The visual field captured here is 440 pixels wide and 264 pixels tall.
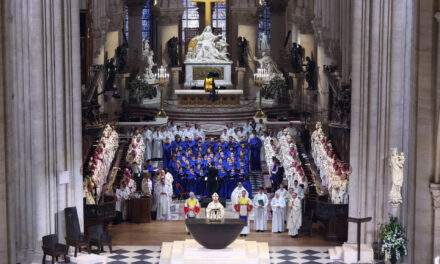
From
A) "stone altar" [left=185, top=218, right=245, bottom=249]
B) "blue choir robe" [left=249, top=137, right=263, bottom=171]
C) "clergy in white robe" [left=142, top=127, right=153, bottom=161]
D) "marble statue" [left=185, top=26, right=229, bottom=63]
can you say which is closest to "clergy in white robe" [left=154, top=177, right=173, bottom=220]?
"stone altar" [left=185, top=218, right=245, bottom=249]

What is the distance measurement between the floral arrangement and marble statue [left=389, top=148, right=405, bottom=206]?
2.30 ft

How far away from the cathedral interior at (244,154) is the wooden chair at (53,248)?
0.20 feet

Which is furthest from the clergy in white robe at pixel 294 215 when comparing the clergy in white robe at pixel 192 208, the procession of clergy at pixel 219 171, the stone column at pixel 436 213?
the stone column at pixel 436 213

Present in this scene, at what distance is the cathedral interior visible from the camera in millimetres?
18281

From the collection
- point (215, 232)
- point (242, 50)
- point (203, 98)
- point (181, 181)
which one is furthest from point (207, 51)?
point (215, 232)

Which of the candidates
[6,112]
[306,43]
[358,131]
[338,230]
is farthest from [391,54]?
[306,43]

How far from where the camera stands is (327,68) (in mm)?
36969

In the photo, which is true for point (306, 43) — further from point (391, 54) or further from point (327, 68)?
point (391, 54)

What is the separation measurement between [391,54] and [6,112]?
10.8m

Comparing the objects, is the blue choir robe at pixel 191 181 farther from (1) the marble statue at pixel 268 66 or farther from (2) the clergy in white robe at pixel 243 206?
(1) the marble statue at pixel 268 66

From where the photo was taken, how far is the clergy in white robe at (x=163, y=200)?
95.1 ft

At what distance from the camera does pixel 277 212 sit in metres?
27.3

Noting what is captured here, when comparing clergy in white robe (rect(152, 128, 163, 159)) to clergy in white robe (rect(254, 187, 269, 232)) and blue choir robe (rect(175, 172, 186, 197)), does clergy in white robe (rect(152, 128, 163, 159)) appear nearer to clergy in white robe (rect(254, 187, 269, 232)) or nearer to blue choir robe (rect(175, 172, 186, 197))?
blue choir robe (rect(175, 172, 186, 197))

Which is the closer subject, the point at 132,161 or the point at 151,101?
the point at 132,161
